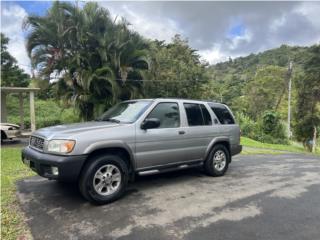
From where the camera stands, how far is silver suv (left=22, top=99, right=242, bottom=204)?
14.3ft

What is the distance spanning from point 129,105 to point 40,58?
8.58 m

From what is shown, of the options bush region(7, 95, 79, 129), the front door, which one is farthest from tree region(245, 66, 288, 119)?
the front door

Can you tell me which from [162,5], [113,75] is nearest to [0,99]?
[113,75]

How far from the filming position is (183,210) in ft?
14.2

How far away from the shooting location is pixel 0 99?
15.6 meters

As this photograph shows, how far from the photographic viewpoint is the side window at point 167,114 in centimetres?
545

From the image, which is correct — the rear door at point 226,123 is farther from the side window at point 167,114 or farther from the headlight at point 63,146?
the headlight at point 63,146

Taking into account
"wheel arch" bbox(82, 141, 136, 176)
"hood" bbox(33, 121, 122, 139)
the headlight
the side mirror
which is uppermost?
the side mirror

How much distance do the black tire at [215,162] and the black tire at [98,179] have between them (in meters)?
2.26

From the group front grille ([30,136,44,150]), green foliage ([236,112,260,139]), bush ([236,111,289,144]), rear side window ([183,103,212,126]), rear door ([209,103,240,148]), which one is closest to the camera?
front grille ([30,136,44,150])

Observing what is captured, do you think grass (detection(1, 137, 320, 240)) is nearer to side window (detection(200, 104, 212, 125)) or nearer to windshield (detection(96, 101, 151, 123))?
windshield (detection(96, 101, 151, 123))

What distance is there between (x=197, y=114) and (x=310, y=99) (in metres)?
21.1

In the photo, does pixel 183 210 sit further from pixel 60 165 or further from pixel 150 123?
pixel 60 165

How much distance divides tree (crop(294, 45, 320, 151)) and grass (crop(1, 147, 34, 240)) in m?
22.7
